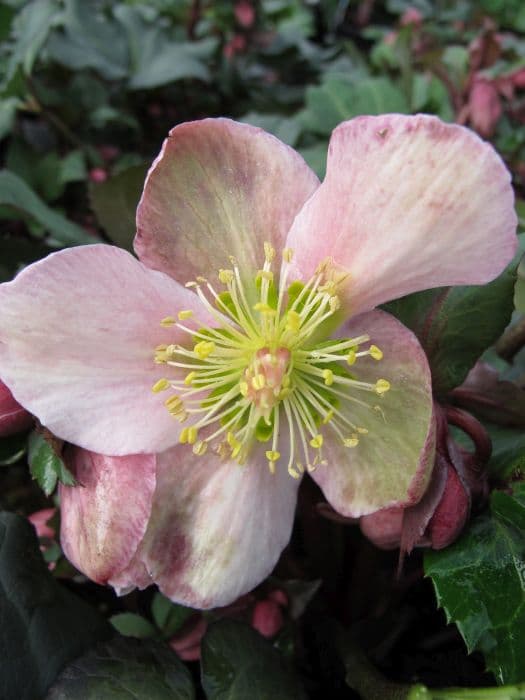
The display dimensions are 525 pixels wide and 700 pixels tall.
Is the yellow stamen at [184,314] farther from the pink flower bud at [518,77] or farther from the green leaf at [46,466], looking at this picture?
the pink flower bud at [518,77]

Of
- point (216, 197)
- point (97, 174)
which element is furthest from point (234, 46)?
point (216, 197)

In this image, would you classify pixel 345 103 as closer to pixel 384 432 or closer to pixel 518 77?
pixel 518 77

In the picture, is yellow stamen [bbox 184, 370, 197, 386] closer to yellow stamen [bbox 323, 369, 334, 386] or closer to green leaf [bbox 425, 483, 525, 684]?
yellow stamen [bbox 323, 369, 334, 386]

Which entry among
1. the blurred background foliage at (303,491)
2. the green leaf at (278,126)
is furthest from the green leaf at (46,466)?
the green leaf at (278,126)

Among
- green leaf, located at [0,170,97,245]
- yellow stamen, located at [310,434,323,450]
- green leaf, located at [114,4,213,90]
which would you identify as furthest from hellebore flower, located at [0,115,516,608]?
green leaf, located at [114,4,213,90]

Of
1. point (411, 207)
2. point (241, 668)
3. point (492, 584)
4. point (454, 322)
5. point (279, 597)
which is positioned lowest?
point (279, 597)
